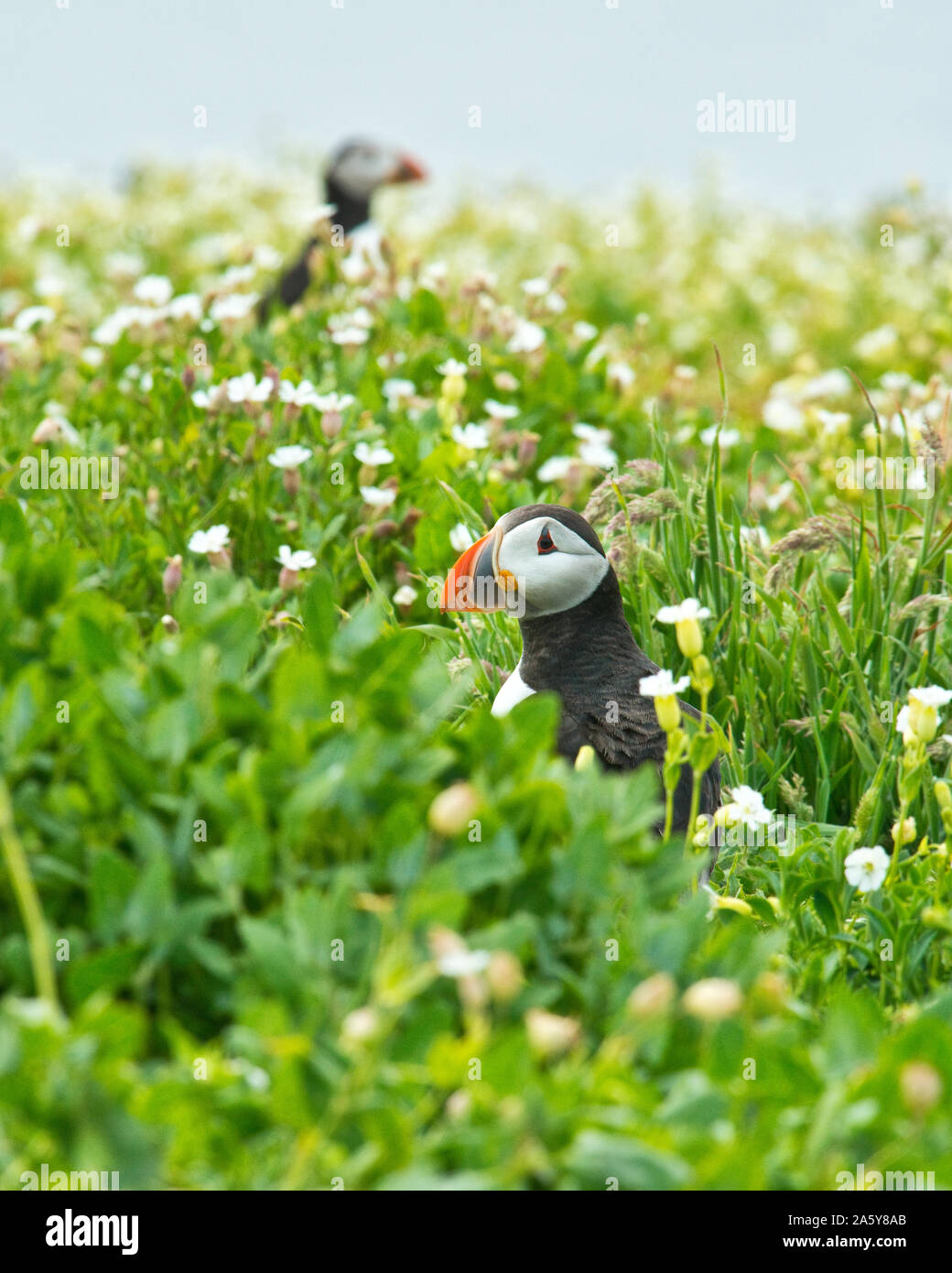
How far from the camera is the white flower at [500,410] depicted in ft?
16.1

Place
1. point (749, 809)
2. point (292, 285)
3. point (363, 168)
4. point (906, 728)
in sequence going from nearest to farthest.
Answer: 1. point (906, 728)
2. point (749, 809)
3. point (292, 285)
4. point (363, 168)

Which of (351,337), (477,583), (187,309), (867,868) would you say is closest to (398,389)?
(351,337)

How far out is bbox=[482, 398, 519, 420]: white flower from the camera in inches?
193

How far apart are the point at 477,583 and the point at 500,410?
185 centimetres

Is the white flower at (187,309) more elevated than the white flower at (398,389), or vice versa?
the white flower at (187,309)

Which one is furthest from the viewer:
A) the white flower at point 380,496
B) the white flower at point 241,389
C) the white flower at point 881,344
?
the white flower at point 881,344

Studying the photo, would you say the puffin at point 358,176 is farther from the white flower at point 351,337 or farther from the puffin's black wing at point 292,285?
the white flower at point 351,337

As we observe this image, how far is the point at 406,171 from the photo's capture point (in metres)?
8.05

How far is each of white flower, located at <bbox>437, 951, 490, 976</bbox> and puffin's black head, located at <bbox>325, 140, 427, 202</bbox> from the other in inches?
267

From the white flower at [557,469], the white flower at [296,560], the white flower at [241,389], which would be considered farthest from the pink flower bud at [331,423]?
the white flower at [557,469]

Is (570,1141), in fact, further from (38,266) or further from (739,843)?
(38,266)

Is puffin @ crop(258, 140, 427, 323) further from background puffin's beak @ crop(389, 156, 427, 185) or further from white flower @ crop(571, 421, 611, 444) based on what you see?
white flower @ crop(571, 421, 611, 444)

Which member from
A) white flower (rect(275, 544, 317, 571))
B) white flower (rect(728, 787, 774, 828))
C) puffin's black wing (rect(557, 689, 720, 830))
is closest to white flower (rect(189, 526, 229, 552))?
white flower (rect(275, 544, 317, 571))

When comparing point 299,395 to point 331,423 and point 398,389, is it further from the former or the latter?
point 398,389
